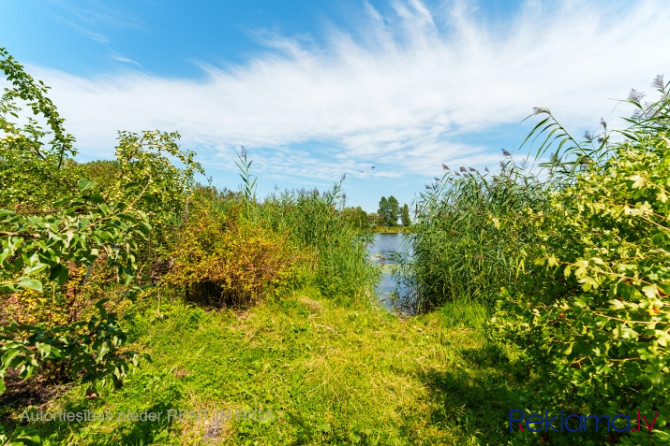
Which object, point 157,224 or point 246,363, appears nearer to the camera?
point 246,363

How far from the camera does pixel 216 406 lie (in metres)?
2.95

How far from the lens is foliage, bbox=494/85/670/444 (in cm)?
131

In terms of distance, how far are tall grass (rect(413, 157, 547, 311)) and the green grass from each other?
0.71 m

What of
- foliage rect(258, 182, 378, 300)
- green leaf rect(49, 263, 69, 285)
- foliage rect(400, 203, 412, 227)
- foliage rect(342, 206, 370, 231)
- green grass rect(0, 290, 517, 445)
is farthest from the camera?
foliage rect(342, 206, 370, 231)

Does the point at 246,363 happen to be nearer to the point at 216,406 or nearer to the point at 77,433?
the point at 216,406

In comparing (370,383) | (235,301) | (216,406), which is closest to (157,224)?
(235,301)

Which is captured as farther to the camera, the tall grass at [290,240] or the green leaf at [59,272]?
the tall grass at [290,240]

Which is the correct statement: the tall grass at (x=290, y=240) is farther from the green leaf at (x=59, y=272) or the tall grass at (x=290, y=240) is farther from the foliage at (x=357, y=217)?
the green leaf at (x=59, y=272)

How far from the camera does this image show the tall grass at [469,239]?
5.33m

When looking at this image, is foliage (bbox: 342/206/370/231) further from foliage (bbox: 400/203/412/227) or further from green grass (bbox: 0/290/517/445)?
green grass (bbox: 0/290/517/445)

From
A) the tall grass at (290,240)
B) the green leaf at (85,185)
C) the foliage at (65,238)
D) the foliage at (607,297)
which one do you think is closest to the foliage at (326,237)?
the tall grass at (290,240)

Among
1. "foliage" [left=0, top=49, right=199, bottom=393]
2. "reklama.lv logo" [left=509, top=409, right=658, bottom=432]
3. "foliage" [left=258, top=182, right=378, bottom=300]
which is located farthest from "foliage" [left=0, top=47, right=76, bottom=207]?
"reklama.lv logo" [left=509, top=409, right=658, bottom=432]

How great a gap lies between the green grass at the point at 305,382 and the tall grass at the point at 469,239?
71cm

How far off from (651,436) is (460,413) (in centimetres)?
158
